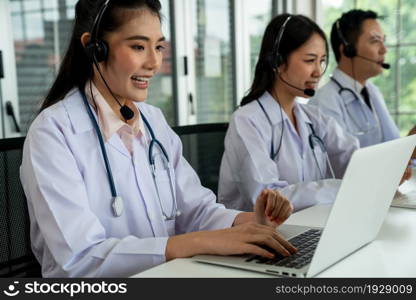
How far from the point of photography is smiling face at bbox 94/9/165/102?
138cm

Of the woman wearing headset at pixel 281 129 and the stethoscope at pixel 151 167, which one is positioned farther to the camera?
the woman wearing headset at pixel 281 129

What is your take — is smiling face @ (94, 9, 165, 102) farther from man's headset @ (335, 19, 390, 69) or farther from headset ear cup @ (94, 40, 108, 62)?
man's headset @ (335, 19, 390, 69)

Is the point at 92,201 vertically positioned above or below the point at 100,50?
below

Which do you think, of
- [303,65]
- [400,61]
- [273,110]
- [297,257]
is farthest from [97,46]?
[400,61]

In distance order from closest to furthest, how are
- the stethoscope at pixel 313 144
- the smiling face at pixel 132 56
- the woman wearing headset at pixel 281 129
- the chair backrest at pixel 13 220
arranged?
the chair backrest at pixel 13 220 → the smiling face at pixel 132 56 → the woman wearing headset at pixel 281 129 → the stethoscope at pixel 313 144

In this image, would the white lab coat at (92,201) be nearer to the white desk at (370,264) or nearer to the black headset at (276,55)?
the white desk at (370,264)

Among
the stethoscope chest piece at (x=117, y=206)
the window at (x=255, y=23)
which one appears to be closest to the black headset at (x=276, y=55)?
the stethoscope chest piece at (x=117, y=206)

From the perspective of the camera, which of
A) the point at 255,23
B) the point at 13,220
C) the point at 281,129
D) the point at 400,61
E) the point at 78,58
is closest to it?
the point at 13,220

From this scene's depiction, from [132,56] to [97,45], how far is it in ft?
0.30

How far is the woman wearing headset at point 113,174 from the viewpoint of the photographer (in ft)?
3.78

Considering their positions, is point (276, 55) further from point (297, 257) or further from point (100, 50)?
point (297, 257)

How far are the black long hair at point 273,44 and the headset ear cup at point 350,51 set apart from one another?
2.71ft

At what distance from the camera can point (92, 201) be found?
1310 millimetres

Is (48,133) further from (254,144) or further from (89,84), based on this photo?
(254,144)
